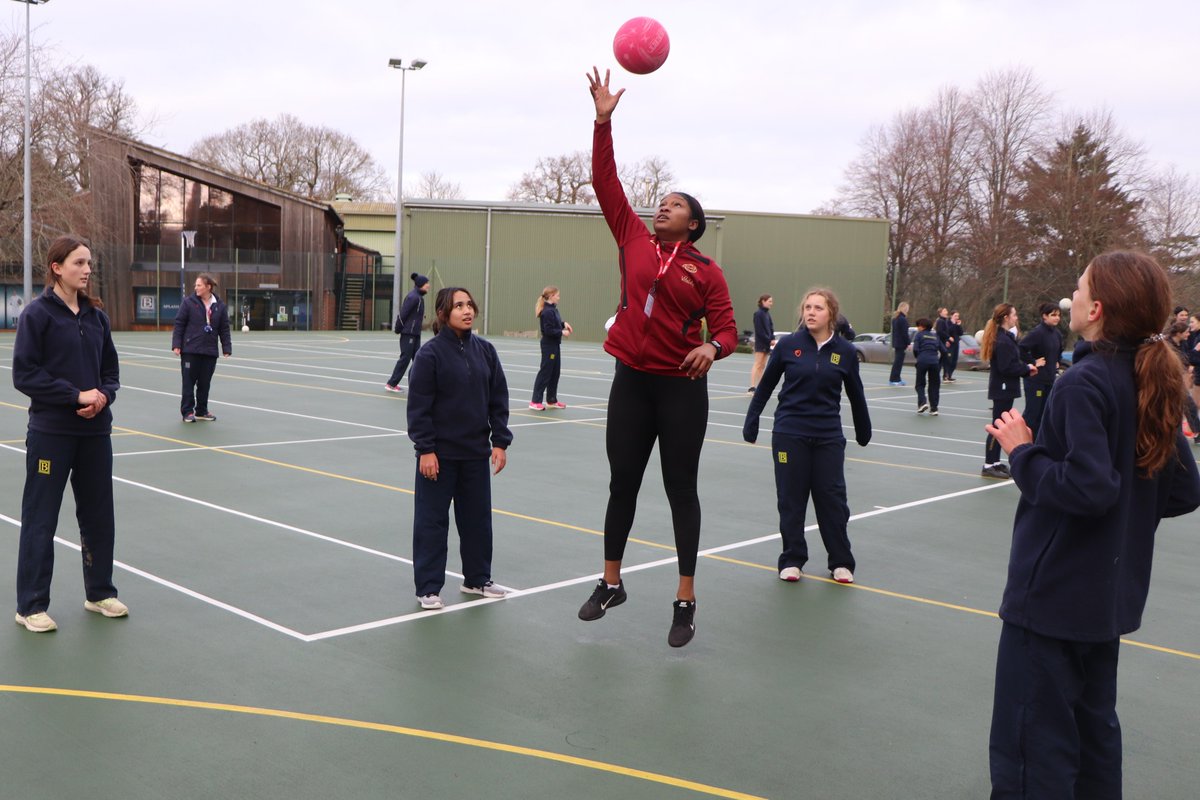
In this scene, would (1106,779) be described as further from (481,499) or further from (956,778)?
(481,499)

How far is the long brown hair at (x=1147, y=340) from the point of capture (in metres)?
2.99

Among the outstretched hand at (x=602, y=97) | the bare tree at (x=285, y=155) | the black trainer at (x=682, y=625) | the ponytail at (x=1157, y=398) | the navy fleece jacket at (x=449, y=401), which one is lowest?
the black trainer at (x=682, y=625)

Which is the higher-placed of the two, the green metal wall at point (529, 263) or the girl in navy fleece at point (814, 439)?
the green metal wall at point (529, 263)

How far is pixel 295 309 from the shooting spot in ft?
160

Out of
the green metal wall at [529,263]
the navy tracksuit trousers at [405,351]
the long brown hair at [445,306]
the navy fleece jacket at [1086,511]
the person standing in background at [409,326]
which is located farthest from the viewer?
the green metal wall at [529,263]

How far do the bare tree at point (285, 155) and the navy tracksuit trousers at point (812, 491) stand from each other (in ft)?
211

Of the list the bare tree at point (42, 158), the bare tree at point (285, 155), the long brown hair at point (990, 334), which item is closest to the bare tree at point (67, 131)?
the bare tree at point (42, 158)

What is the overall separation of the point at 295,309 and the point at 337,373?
1076 inches

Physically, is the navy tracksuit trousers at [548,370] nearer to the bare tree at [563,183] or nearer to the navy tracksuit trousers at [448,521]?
the navy tracksuit trousers at [448,521]

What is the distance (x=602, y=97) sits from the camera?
463cm

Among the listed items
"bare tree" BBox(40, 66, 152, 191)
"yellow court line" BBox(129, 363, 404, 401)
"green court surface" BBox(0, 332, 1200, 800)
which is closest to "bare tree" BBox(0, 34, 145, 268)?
"bare tree" BBox(40, 66, 152, 191)

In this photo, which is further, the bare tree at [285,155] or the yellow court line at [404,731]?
the bare tree at [285,155]

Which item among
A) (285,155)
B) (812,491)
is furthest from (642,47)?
(285,155)

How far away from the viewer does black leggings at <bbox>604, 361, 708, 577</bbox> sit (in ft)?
15.7
